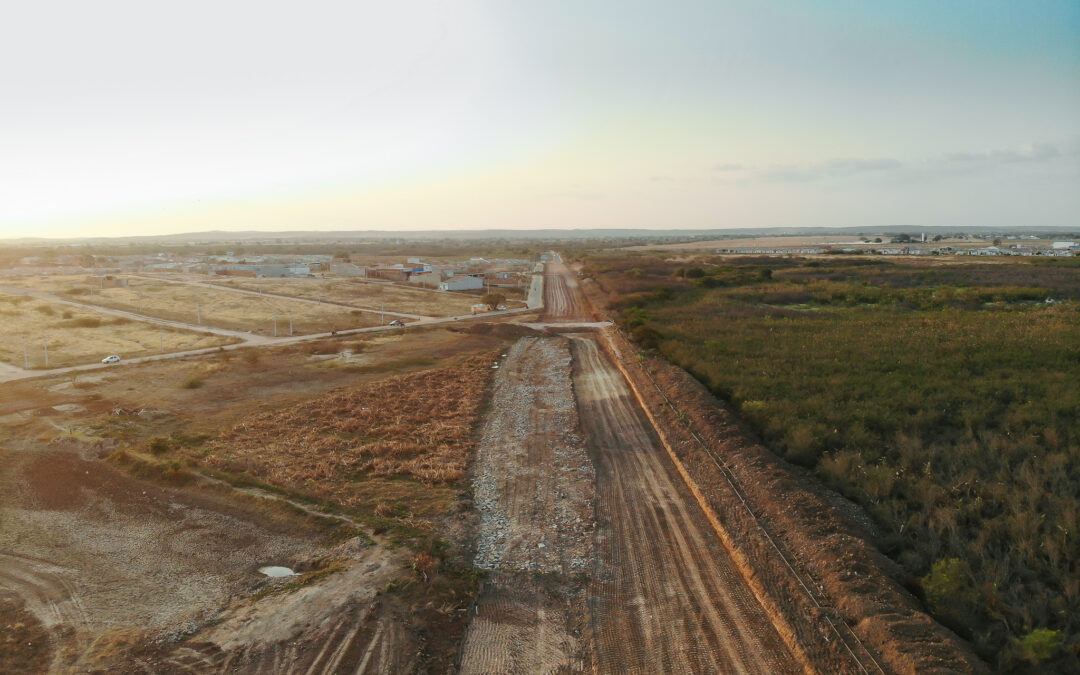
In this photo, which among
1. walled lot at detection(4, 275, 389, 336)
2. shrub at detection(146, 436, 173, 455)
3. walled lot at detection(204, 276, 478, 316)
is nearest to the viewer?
shrub at detection(146, 436, 173, 455)

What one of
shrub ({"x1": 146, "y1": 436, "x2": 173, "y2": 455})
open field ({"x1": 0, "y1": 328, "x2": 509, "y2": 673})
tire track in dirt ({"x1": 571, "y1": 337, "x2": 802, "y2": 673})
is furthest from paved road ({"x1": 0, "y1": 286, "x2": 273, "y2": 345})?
tire track in dirt ({"x1": 571, "y1": 337, "x2": 802, "y2": 673})

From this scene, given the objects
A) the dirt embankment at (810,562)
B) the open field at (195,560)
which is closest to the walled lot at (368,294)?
the open field at (195,560)

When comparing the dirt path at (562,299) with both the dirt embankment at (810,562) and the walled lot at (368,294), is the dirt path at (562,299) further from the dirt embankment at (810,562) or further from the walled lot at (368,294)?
the dirt embankment at (810,562)

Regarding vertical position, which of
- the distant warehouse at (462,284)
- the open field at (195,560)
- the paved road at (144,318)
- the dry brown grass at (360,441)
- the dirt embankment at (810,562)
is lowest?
the open field at (195,560)

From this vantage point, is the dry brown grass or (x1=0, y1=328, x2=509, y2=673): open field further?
the dry brown grass

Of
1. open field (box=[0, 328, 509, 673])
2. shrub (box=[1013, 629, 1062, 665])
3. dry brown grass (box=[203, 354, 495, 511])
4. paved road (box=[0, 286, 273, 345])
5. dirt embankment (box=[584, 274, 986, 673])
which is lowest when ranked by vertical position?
open field (box=[0, 328, 509, 673])

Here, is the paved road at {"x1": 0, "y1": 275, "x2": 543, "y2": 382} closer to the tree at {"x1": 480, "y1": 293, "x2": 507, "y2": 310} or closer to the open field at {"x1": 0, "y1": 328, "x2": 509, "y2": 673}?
the tree at {"x1": 480, "y1": 293, "x2": 507, "y2": 310}

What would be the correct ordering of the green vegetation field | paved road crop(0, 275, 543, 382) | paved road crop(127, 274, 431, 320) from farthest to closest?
paved road crop(127, 274, 431, 320)
paved road crop(0, 275, 543, 382)
the green vegetation field
